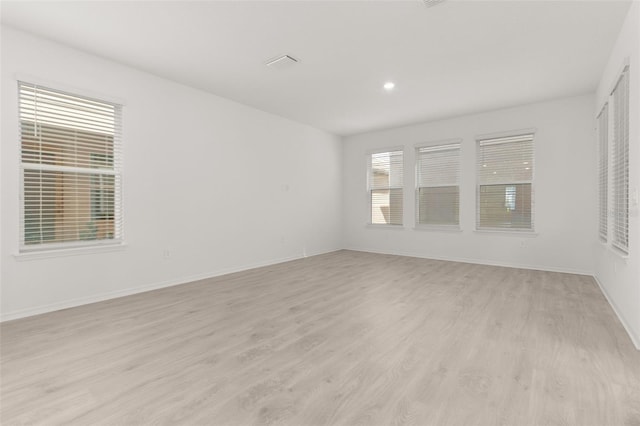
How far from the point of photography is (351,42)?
129 inches

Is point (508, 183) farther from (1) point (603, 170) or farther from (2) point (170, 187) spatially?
(2) point (170, 187)

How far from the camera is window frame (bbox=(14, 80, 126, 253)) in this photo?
310 cm

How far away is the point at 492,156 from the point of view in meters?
5.76

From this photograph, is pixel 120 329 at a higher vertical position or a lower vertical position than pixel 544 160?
lower

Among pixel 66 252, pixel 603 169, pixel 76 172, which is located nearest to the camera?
pixel 66 252

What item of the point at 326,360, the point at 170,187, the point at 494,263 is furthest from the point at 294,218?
the point at 326,360

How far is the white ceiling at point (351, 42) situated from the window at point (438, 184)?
154 cm

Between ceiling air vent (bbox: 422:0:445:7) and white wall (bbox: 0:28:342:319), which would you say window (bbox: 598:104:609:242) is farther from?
white wall (bbox: 0:28:342:319)

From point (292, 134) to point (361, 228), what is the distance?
9.41ft

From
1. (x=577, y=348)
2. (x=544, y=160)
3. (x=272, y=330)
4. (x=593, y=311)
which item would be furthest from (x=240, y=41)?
(x=544, y=160)

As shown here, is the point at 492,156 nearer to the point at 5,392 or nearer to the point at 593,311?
the point at 593,311

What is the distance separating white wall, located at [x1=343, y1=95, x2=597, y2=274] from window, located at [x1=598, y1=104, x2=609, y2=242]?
1.40 ft

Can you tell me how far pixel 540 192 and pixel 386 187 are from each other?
9.81 feet

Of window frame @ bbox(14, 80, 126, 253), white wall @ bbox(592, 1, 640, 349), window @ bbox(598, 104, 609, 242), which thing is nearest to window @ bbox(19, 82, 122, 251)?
window frame @ bbox(14, 80, 126, 253)
